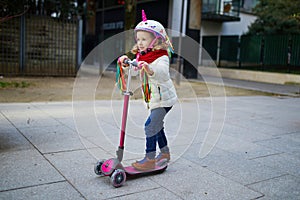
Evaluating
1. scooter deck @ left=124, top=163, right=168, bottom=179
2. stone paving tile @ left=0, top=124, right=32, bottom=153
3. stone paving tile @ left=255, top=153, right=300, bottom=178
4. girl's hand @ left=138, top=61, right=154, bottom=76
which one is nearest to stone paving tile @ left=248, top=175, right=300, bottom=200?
stone paving tile @ left=255, top=153, right=300, bottom=178

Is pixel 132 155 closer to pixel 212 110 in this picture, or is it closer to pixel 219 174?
pixel 219 174

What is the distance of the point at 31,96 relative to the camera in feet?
28.9

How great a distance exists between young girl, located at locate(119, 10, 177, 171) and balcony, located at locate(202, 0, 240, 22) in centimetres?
2097

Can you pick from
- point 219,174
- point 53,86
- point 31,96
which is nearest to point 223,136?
point 219,174

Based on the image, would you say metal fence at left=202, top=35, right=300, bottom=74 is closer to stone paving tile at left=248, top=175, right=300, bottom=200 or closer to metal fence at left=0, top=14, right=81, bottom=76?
metal fence at left=0, top=14, right=81, bottom=76

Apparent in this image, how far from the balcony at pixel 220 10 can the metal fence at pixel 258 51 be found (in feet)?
8.98

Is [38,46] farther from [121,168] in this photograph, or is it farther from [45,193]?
[45,193]

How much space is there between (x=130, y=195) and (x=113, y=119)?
339 centimetres

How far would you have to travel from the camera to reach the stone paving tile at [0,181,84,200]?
2.89 metres

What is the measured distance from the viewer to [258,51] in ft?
61.2

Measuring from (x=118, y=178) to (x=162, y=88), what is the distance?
3.29 ft

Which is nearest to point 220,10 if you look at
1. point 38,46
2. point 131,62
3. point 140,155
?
point 38,46

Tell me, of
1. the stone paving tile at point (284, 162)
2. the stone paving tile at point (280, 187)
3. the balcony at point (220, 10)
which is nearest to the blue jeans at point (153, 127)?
the stone paving tile at point (280, 187)

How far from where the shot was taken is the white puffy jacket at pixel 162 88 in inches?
132
